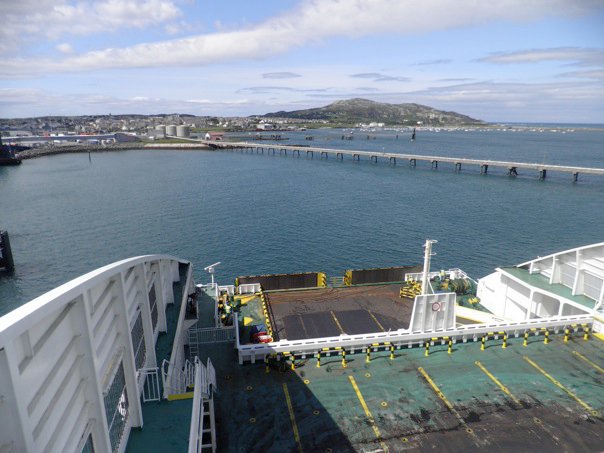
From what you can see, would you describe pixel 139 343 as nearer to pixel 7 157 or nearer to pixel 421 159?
pixel 421 159

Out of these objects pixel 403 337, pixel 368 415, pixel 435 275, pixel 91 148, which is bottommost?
pixel 435 275

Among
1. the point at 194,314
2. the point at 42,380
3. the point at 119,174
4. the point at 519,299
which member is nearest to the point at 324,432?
the point at 194,314

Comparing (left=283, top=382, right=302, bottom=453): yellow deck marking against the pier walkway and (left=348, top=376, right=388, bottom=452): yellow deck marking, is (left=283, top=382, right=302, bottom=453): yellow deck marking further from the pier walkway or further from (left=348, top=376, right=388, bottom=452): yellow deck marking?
the pier walkway

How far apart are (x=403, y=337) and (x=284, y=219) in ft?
154

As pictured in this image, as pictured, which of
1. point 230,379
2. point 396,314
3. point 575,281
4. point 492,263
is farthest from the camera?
point 492,263

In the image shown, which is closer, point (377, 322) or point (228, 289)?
point (377, 322)

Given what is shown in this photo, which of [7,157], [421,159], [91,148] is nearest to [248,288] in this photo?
[421,159]

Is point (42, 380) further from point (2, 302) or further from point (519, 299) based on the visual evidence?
point (2, 302)

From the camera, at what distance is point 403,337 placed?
17297 millimetres

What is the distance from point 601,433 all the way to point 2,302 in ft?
152

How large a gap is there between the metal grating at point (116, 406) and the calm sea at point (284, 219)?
104 ft

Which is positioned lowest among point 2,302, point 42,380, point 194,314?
point 2,302

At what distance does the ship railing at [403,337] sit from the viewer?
54.2 feet

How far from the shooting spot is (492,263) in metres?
45.8
